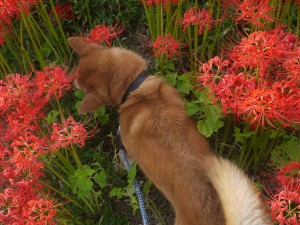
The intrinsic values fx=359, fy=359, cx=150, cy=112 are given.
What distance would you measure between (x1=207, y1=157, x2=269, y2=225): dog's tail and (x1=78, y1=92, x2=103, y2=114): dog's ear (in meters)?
0.93

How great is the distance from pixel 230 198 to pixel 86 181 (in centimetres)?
95

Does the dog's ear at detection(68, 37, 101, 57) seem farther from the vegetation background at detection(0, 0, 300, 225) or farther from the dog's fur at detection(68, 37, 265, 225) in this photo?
the vegetation background at detection(0, 0, 300, 225)

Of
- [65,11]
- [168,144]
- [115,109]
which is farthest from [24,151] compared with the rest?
[65,11]

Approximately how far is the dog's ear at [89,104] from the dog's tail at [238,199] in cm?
93

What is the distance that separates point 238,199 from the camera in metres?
1.68

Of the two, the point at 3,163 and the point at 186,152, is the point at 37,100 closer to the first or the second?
the point at 3,163

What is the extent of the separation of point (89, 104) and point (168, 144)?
1.83 feet

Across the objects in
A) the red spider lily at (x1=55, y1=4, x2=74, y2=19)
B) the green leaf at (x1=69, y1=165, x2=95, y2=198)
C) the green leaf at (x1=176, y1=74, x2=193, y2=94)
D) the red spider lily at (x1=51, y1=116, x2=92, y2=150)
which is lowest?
the green leaf at (x1=69, y1=165, x2=95, y2=198)

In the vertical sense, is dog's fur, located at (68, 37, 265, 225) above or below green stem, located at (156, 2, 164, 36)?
below

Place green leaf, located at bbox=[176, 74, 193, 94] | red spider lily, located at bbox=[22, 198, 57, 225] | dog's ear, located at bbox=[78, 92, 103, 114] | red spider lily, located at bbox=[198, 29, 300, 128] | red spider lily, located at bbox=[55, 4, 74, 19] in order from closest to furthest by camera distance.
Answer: red spider lily, located at bbox=[198, 29, 300, 128] < red spider lily, located at bbox=[22, 198, 57, 225] < dog's ear, located at bbox=[78, 92, 103, 114] < green leaf, located at bbox=[176, 74, 193, 94] < red spider lily, located at bbox=[55, 4, 74, 19]

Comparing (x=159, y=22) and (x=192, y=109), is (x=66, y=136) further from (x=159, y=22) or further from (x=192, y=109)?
(x=159, y=22)

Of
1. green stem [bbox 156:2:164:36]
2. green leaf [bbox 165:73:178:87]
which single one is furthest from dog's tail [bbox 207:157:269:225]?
green stem [bbox 156:2:164:36]

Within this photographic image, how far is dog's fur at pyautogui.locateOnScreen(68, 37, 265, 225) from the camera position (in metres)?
1.72

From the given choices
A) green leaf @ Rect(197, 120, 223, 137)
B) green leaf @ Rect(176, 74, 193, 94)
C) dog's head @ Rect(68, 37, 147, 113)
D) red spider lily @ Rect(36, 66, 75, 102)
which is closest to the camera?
red spider lily @ Rect(36, 66, 75, 102)
